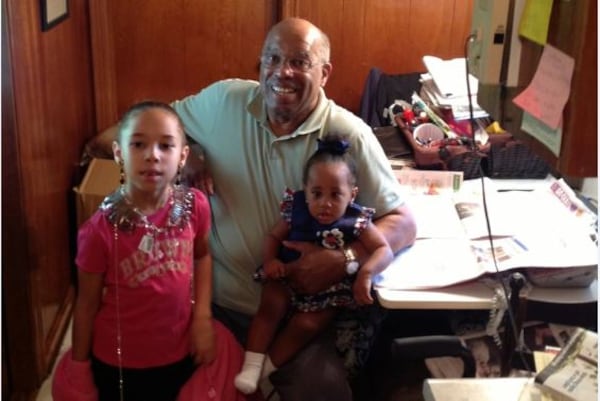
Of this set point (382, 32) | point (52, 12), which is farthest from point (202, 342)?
point (382, 32)

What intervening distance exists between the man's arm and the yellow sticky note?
0.86 meters

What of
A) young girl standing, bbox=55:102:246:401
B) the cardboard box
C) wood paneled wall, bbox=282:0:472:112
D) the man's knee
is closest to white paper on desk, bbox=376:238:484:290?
the man's knee

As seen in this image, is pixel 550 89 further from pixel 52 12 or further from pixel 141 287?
pixel 52 12

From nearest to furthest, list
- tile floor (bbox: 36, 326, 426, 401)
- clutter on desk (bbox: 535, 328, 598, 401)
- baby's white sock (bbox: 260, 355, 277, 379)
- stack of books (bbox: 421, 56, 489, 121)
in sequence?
clutter on desk (bbox: 535, 328, 598, 401), baby's white sock (bbox: 260, 355, 277, 379), tile floor (bbox: 36, 326, 426, 401), stack of books (bbox: 421, 56, 489, 121)

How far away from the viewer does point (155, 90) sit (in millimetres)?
3369

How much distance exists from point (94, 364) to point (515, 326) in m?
0.99

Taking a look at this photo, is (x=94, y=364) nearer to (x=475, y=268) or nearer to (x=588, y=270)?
(x=475, y=268)

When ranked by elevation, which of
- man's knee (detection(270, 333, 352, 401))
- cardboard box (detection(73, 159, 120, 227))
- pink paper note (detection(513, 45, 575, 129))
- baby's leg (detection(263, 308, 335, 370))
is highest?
pink paper note (detection(513, 45, 575, 129))

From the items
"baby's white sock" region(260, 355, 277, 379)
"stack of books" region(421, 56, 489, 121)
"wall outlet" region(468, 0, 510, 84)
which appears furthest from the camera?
"stack of books" region(421, 56, 489, 121)

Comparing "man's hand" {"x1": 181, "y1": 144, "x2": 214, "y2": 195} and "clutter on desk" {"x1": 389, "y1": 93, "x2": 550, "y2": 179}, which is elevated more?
"man's hand" {"x1": 181, "y1": 144, "x2": 214, "y2": 195}

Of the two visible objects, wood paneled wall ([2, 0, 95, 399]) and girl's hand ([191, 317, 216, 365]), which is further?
wood paneled wall ([2, 0, 95, 399])

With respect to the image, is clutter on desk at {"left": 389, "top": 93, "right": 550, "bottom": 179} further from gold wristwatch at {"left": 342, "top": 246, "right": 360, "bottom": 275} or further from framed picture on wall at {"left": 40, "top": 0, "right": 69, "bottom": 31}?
framed picture on wall at {"left": 40, "top": 0, "right": 69, "bottom": 31}

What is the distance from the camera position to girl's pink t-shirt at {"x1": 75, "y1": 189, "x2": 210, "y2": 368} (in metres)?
1.71

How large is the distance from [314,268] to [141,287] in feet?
1.45
